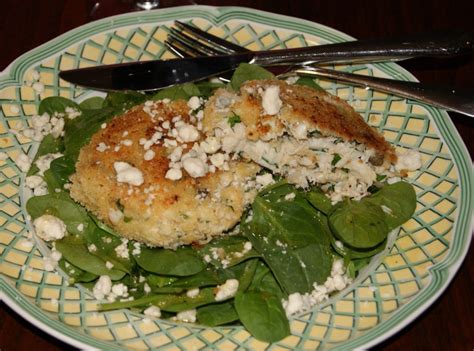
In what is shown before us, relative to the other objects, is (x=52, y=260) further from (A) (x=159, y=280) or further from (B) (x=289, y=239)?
(B) (x=289, y=239)

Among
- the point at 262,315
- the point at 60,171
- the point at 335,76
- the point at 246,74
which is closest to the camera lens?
the point at 262,315

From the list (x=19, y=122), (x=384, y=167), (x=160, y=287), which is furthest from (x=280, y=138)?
(x=19, y=122)

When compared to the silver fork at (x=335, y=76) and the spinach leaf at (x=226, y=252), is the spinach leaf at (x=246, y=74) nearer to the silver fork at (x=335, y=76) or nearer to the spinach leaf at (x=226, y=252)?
the silver fork at (x=335, y=76)

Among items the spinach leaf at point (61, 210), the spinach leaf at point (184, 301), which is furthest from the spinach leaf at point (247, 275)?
the spinach leaf at point (61, 210)

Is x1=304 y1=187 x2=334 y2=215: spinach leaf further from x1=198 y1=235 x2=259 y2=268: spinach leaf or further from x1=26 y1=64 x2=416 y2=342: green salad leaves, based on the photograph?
x1=198 y1=235 x2=259 y2=268: spinach leaf

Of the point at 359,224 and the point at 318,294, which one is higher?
the point at 359,224

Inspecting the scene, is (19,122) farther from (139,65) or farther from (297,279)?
(297,279)

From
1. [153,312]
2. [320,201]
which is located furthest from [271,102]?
[153,312]
